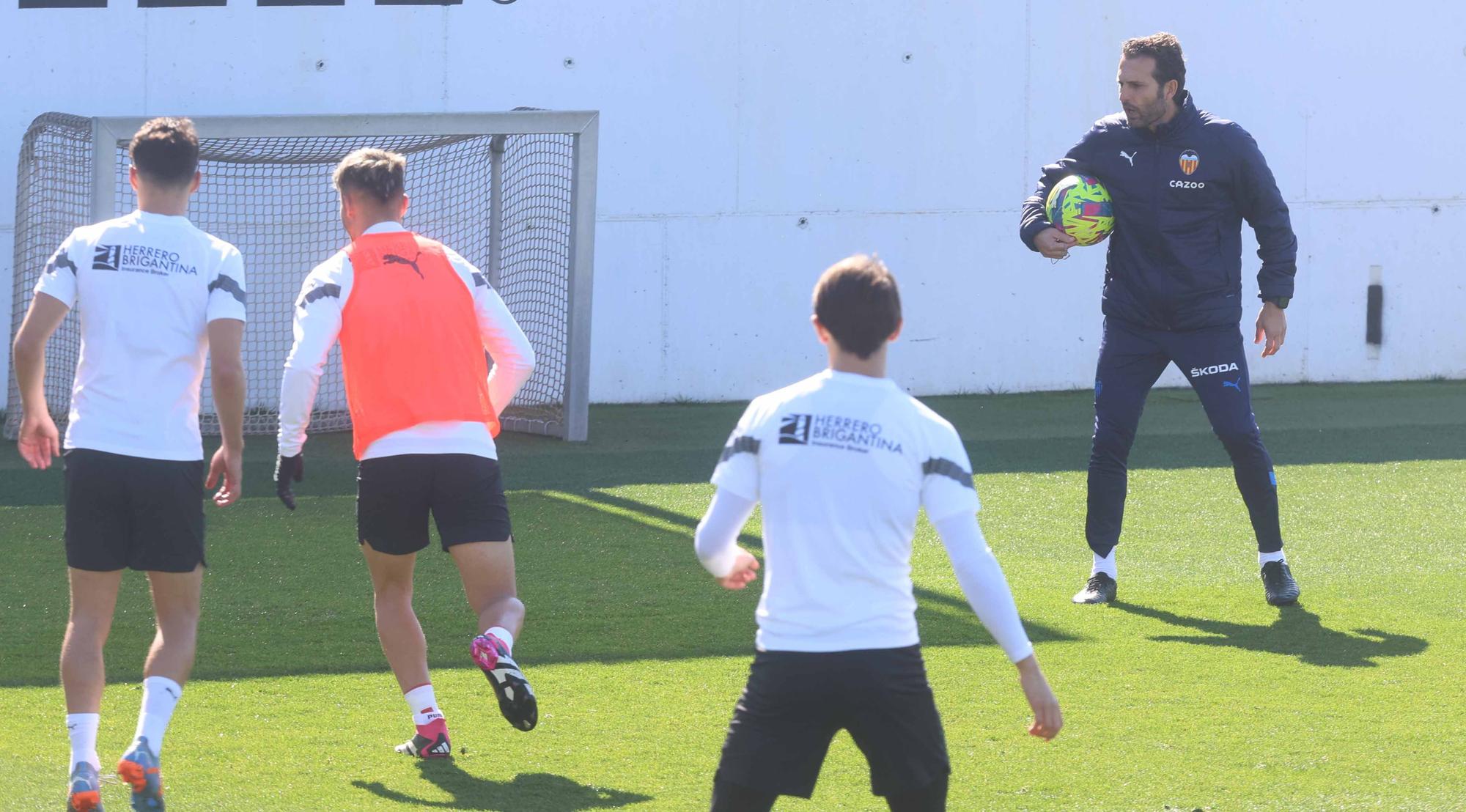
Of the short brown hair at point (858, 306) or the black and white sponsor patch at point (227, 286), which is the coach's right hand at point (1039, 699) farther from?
the black and white sponsor patch at point (227, 286)

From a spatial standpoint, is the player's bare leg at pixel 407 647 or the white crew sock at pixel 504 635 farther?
the player's bare leg at pixel 407 647

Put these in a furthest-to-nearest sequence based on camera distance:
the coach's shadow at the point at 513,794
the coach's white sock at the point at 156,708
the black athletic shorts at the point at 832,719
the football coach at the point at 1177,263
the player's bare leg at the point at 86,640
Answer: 1. the football coach at the point at 1177,263
2. the coach's shadow at the point at 513,794
3. the player's bare leg at the point at 86,640
4. the coach's white sock at the point at 156,708
5. the black athletic shorts at the point at 832,719

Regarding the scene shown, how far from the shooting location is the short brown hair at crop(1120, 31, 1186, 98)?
5.83m

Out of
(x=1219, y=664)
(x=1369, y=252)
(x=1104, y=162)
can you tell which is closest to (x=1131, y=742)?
(x=1219, y=664)

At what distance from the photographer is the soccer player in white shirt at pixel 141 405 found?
→ 3729mm

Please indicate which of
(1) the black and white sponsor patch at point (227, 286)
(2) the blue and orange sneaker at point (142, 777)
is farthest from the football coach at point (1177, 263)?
(2) the blue and orange sneaker at point (142, 777)

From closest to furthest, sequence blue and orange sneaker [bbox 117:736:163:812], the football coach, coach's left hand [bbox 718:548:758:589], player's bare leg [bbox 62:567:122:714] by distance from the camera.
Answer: coach's left hand [bbox 718:548:758:589] < blue and orange sneaker [bbox 117:736:163:812] < player's bare leg [bbox 62:567:122:714] < the football coach

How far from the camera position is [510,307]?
11352 millimetres

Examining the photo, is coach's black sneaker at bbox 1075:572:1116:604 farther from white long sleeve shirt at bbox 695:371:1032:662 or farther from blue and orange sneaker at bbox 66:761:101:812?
blue and orange sneaker at bbox 66:761:101:812

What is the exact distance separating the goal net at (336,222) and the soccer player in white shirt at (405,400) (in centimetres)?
572

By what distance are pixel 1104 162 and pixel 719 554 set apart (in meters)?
3.80

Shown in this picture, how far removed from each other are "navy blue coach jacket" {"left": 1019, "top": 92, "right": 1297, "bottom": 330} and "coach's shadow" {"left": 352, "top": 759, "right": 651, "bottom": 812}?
9.77 ft

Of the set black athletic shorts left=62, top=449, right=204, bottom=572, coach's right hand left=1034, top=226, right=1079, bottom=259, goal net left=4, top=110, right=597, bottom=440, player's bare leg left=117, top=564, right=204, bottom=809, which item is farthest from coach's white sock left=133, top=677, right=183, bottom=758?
goal net left=4, top=110, right=597, bottom=440

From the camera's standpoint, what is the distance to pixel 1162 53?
5840mm
